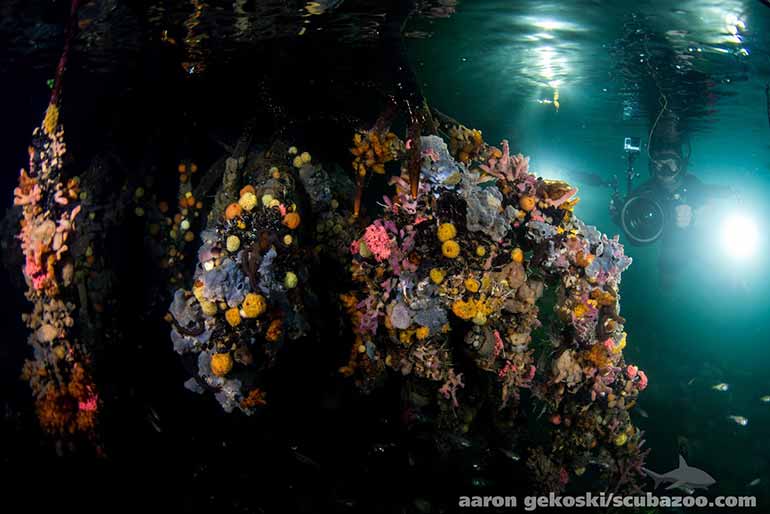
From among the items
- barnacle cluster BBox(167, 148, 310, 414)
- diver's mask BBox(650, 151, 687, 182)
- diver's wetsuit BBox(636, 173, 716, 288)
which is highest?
barnacle cluster BBox(167, 148, 310, 414)

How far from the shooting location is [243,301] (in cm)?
560

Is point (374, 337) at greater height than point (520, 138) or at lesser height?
greater

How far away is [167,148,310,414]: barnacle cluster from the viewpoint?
5594 mm

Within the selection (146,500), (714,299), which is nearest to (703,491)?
(146,500)

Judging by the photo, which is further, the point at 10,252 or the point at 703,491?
the point at 703,491

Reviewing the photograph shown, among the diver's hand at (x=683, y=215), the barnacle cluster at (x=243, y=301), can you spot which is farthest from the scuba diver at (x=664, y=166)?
the barnacle cluster at (x=243, y=301)

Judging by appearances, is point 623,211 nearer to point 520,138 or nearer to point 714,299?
point 520,138

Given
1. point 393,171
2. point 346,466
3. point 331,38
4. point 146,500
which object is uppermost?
point 331,38

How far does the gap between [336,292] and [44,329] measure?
5.64 m

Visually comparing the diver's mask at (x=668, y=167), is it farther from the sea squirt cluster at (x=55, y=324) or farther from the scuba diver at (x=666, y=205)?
the sea squirt cluster at (x=55, y=324)

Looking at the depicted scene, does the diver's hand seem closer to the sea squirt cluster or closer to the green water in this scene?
the green water

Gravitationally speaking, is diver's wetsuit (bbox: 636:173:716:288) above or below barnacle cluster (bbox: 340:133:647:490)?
below

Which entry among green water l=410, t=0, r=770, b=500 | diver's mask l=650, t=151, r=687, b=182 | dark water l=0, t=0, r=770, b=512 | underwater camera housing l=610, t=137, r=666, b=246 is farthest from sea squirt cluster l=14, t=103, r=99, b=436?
diver's mask l=650, t=151, r=687, b=182

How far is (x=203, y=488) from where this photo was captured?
7.84 meters
